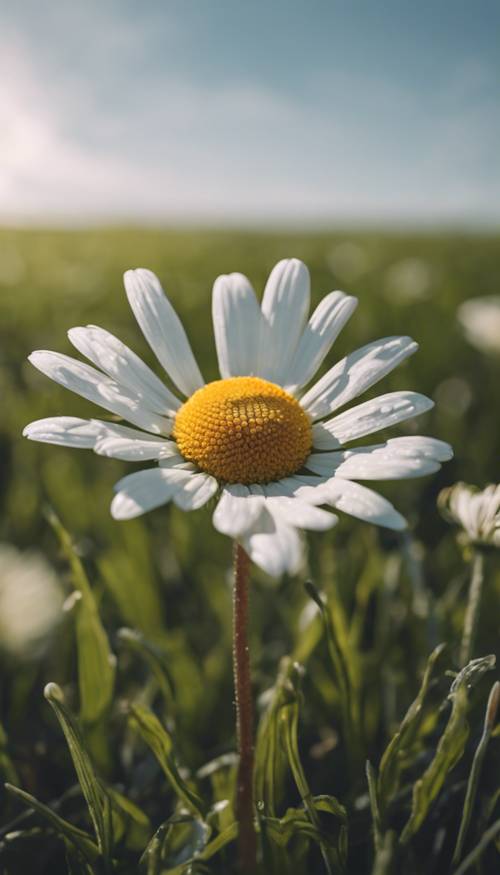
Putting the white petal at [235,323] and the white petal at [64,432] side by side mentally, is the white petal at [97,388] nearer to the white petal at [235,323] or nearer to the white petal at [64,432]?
the white petal at [64,432]

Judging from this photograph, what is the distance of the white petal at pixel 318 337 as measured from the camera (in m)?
0.99

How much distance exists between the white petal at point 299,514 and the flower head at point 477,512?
303mm

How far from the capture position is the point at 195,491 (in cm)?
79

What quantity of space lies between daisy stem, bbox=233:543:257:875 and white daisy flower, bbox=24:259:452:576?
0.26 ft

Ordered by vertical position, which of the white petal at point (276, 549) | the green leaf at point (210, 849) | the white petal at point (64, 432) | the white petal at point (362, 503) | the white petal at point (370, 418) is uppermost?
the white petal at point (64, 432)

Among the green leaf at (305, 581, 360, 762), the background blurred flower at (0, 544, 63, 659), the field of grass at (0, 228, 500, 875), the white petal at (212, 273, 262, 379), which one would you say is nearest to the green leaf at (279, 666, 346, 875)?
the field of grass at (0, 228, 500, 875)

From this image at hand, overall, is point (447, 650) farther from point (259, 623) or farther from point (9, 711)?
point (9, 711)

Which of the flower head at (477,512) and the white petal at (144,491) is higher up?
the white petal at (144,491)

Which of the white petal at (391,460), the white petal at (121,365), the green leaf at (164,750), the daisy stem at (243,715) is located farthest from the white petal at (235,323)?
the green leaf at (164,750)

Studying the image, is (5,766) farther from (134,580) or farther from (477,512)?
(477,512)

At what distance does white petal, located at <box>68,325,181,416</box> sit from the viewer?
89 centimetres

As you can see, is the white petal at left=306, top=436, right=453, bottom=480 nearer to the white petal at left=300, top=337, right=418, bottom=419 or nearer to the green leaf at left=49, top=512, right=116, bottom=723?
the white petal at left=300, top=337, right=418, bottom=419

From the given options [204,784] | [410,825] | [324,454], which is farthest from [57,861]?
[324,454]

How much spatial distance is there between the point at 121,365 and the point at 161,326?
0.11 metres
